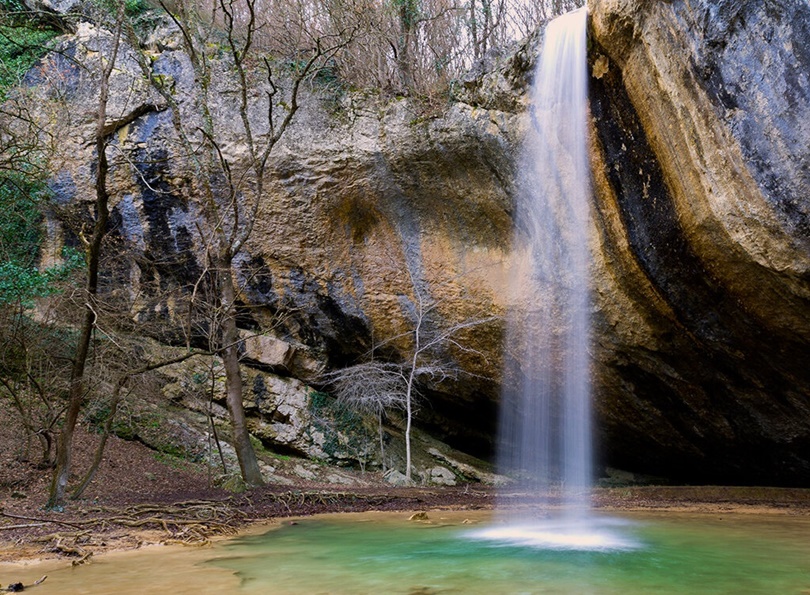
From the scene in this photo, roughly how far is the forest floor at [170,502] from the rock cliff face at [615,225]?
2.05 metres

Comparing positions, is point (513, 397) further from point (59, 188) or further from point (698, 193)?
point (59, 188)

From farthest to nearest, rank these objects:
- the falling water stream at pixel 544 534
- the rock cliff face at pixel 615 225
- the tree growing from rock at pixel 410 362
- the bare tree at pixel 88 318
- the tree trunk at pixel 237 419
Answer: the tree growing from rock at pixel 410 362 → the tree trunk at pixel 237 419 → the rock cliff face at pixel 615 225 → the bare tree at pixel 88 318 → the falling water stream at pixel 544 534

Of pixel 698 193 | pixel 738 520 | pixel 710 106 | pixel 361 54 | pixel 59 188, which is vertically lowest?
pixel 738 520

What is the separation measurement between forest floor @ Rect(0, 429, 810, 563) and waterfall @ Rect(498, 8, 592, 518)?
6.45 ft

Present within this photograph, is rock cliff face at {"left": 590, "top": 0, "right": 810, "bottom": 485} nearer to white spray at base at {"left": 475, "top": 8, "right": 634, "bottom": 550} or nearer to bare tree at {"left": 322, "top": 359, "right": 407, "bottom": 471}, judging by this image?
white spray at base at {"left": 475, "top": 8, "right": 634, "bottom": 550}

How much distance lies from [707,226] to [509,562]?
6147 millimetres

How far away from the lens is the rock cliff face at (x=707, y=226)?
24.7 ft

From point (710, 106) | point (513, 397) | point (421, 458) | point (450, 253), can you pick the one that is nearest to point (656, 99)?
point (710, 106)

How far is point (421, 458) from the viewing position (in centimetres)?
1558

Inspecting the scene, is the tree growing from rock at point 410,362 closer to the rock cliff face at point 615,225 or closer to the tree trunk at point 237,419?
the rock cliff face at point 615,225

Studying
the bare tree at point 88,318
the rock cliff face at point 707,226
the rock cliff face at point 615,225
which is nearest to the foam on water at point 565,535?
the rock cliff face at point 707,226

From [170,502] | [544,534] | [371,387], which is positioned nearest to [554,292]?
[371,387]

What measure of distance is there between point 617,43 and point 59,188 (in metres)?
12.8

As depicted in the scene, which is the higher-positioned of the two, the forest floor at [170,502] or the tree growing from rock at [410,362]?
the tree growing from rock at [410,362]
